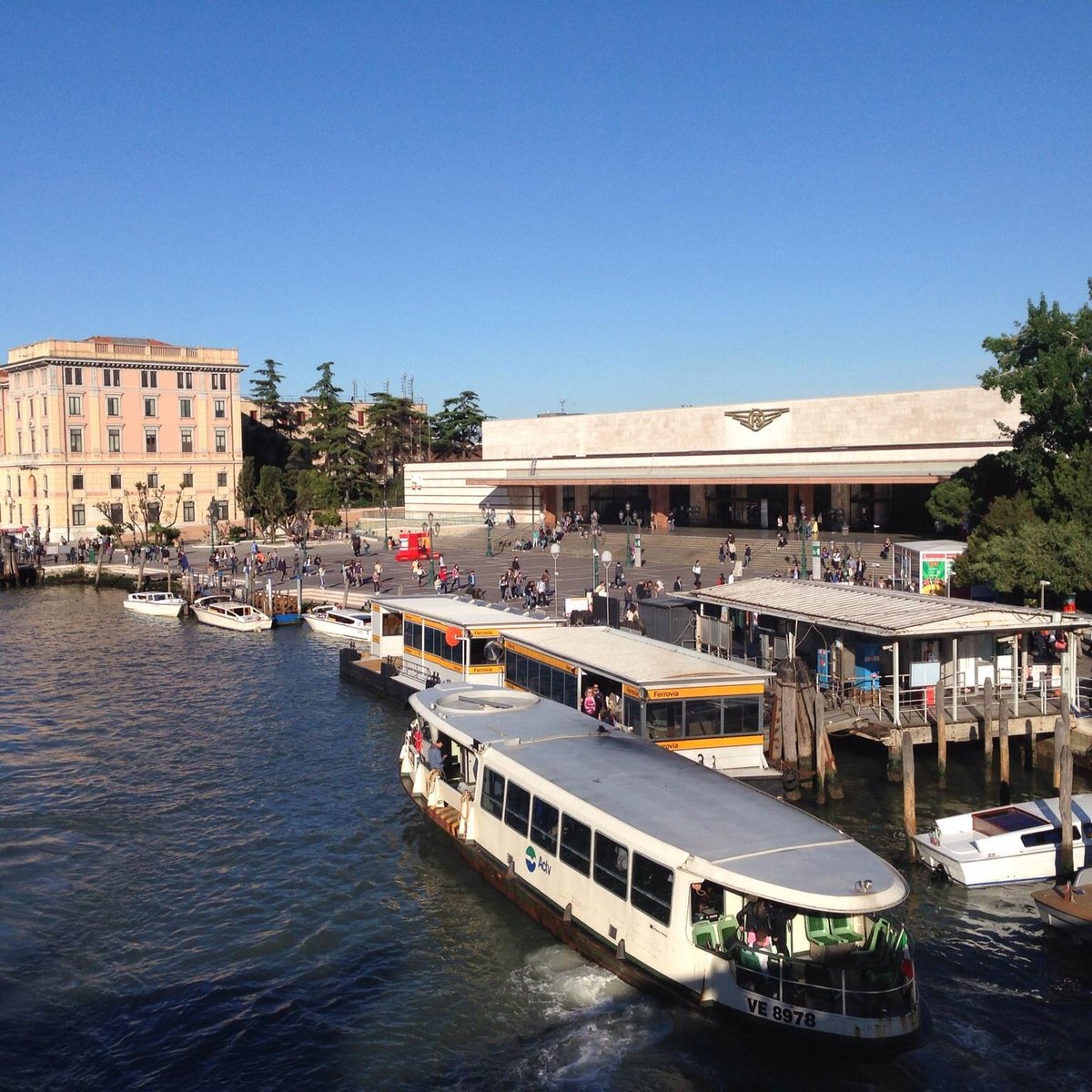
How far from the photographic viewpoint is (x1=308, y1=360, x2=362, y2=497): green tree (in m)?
104

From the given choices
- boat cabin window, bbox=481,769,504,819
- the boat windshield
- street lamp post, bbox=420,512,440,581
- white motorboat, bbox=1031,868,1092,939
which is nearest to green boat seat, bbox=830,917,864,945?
white motorboat, bbox=1031,868,1092,939

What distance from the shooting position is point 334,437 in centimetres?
10319

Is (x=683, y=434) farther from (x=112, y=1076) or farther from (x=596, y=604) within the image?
(x=112, y=1076)

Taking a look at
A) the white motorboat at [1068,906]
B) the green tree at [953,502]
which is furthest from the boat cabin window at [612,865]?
the green tree at [953,502]

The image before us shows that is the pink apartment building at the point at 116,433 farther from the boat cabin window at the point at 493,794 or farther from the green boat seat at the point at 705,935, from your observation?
the green boat seat at the point at 705,935

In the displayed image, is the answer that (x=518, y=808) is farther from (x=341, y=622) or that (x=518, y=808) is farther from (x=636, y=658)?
(x=341, y=622)

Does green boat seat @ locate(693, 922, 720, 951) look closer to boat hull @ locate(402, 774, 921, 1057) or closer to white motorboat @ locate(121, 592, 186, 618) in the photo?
boat hull @ locate(402, 774, 921, 1057)

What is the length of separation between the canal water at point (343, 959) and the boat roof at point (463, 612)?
14.4 ft

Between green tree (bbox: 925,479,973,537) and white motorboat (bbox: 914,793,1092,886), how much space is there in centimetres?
2810

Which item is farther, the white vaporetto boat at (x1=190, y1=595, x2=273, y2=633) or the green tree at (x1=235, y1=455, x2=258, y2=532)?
the green tree at (x1=235, y1=455, x2=258, y2=532)

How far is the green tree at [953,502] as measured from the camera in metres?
46.5

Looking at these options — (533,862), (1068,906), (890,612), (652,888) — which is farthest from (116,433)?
(1068,906)

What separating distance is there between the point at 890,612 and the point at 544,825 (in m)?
12.8

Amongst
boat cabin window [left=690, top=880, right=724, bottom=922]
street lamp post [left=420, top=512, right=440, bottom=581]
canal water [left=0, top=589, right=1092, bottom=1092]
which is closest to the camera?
boat cabin window [left=690, top=880, right=724, bottom=922]
